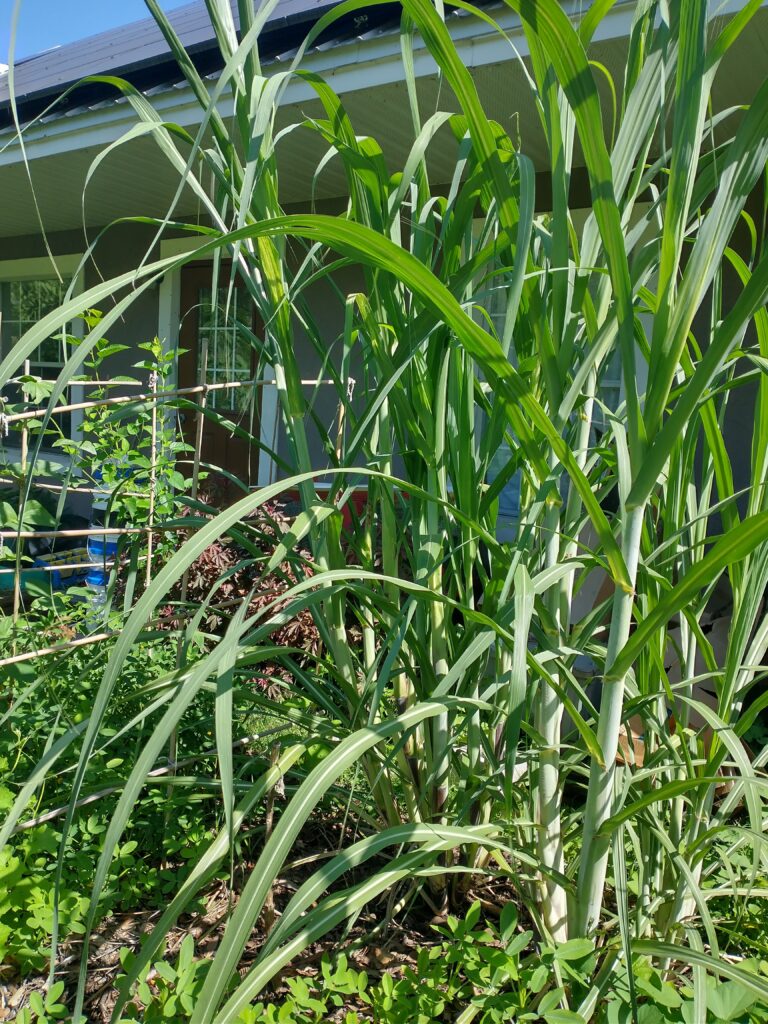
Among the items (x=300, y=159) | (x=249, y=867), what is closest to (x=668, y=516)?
(x=249, y=867)

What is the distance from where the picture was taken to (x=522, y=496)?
3.96 ft

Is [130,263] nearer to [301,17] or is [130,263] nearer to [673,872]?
[301,17]

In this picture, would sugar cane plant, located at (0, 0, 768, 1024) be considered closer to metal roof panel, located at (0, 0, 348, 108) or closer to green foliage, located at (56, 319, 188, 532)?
green foliage, located at (56, 319, 188, 532)

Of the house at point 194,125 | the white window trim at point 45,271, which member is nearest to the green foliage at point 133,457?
the house at point 194,125

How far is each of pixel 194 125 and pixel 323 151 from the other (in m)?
0.67

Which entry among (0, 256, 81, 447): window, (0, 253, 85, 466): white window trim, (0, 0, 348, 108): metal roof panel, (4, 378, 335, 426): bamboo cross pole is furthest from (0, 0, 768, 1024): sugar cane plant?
(0, 256, 81, 447): window

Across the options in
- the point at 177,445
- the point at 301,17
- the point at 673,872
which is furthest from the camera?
the point at 301,17

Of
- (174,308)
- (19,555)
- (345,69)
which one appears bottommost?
(19,555)

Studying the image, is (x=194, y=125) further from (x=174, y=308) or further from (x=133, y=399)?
(x=133, y=399)

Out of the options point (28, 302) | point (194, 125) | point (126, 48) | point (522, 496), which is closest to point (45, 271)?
point (28, 302)

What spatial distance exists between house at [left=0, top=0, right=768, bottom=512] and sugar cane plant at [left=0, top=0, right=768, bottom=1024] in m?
0.18

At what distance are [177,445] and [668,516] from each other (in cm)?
144

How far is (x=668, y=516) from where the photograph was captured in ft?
3.56

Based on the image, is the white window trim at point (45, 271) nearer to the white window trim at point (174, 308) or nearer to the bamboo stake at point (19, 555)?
the white window trim at point (174, 308)
